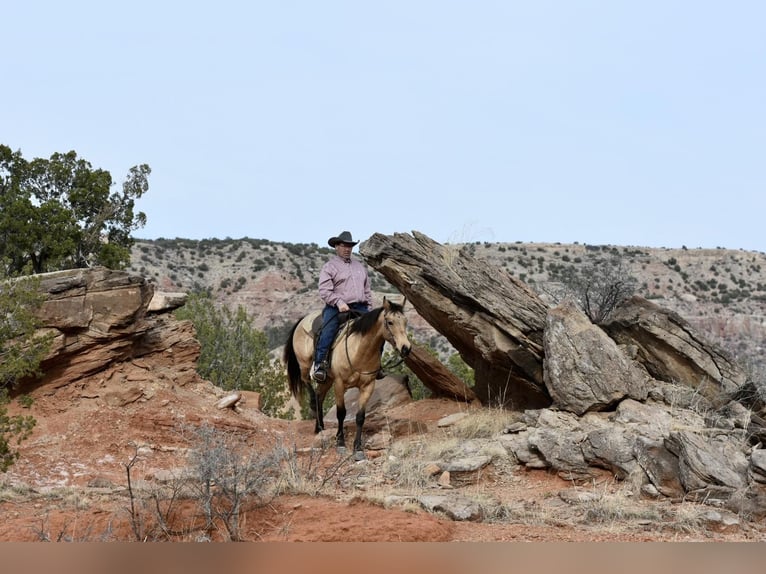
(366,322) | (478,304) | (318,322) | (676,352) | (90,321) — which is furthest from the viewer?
(90,321)

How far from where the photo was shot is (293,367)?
13906mm

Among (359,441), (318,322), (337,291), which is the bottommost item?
(359,441)

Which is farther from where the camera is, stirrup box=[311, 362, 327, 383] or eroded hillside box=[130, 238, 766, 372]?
eroded hillside box=[130, 238, 766, 372]

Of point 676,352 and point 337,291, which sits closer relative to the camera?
point 676,352

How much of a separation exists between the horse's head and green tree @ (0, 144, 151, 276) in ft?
40.2

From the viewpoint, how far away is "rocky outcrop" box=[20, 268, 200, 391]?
1228 centimetres

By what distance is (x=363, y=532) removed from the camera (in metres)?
5.96

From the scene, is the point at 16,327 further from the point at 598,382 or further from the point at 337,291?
the point at 598,382

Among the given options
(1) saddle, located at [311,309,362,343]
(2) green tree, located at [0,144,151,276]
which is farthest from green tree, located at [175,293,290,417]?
(1) saddle, located at [311,309,362,343]

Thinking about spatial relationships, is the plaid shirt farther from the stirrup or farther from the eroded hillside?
the eroded hillside

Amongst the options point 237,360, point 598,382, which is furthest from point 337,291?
point 237,360

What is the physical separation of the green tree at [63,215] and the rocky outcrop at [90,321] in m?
6.65

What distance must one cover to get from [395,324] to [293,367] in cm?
438

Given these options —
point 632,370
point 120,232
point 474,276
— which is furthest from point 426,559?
point 120,232
